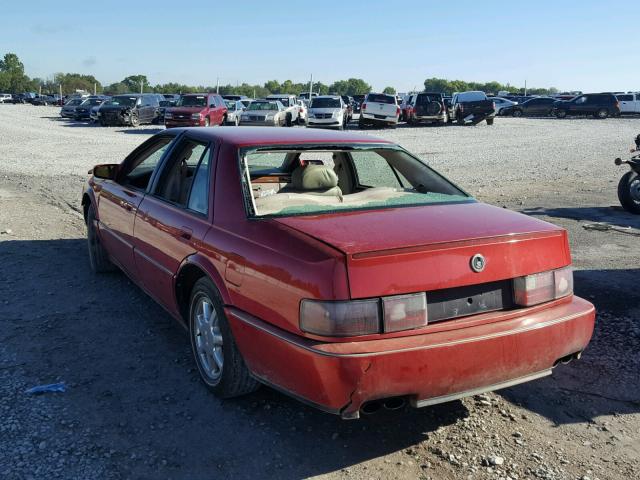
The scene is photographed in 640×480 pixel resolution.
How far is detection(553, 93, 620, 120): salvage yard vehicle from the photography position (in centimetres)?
4403

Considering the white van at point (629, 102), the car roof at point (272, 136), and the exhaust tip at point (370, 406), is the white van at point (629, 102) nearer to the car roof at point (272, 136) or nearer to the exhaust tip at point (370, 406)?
the car roof at point (272, 136)

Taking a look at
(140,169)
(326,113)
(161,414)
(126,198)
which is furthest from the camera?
(326,113)

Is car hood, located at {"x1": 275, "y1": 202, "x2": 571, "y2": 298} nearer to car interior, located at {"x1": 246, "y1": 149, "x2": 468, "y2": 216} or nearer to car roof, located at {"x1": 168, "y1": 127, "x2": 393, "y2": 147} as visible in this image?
car interior, located at {"x1": 246, "y1": 149, "x2": 468, "y2": 216}

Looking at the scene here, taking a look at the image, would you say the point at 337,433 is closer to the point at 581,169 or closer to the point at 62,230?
the point at 62,230

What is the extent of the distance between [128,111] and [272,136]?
98.2 feet

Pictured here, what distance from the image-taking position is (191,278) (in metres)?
3.98

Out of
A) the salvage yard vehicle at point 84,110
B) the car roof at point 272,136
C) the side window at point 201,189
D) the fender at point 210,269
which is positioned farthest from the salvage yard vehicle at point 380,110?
the fender at point 210,269

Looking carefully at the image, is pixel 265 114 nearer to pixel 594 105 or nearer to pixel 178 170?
pixel 178 170

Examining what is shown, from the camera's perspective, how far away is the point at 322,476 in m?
2.96

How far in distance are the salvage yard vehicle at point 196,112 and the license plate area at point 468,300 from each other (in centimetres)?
2430

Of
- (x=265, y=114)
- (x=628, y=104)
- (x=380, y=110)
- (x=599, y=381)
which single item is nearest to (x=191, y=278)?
(x=599, y=381)

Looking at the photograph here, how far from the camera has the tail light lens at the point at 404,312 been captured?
2859 mm

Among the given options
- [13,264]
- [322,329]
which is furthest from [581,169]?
[322,329]

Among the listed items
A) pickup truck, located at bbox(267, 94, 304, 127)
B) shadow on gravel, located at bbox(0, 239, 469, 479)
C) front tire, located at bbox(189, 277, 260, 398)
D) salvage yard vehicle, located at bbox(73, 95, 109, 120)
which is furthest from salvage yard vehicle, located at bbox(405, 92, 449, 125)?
front tire, located at bbox(189, 277, 260, 398)
